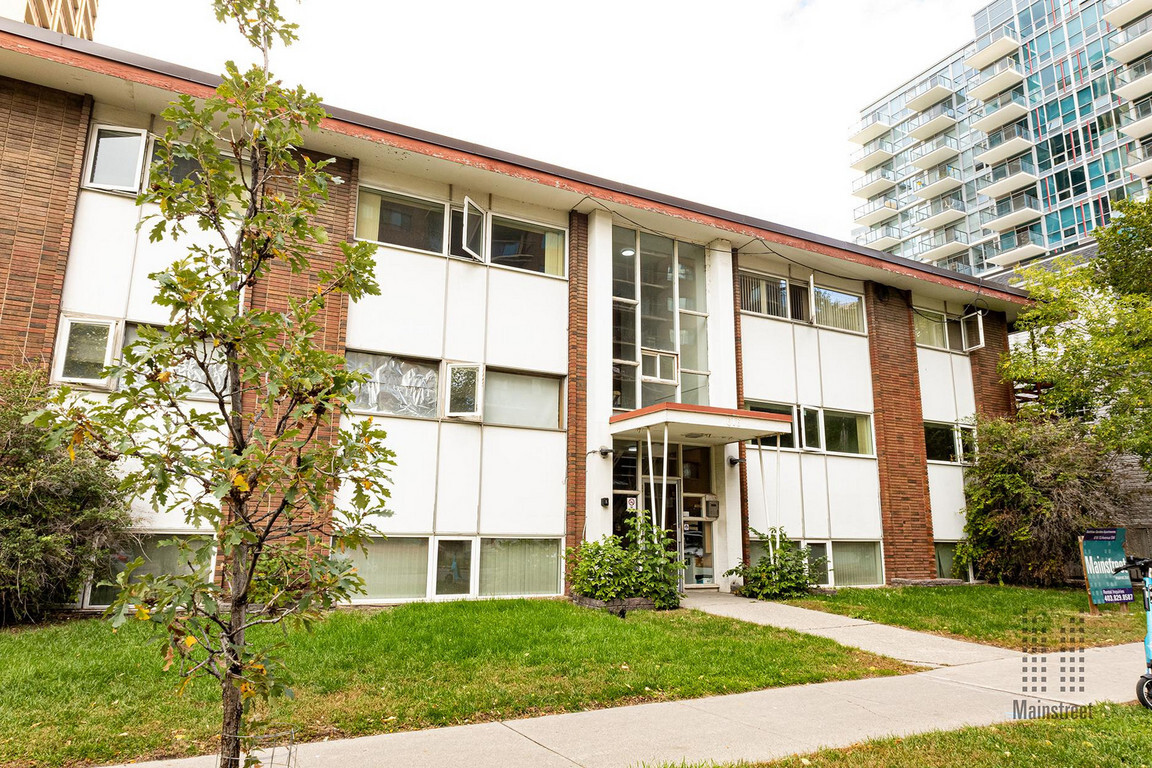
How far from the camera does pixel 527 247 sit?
13805 millimetres

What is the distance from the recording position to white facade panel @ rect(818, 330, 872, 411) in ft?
54.6

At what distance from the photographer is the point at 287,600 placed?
346 centimetres

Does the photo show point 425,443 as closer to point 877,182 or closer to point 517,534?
point 517,534

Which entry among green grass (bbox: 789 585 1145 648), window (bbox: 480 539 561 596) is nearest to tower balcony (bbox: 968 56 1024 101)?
green grass (bbox: 789 585 1145 648)

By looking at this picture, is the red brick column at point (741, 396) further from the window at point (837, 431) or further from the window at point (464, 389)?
the window at point (464, 389)

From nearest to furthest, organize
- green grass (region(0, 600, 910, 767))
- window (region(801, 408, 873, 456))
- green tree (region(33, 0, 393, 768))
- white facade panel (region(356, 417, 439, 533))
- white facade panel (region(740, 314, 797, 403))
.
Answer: green tree (region(33, 0, 393, 768)) < green grass (region(0, 600, 910, 767)) < white facade panel (region(356, 417, 439, 533)) < white facade panel (region(740, 314, 797, 403)) < window (region(801, 408, 873, 456))

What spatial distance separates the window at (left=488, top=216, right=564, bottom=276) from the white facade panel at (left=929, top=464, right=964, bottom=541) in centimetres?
1045

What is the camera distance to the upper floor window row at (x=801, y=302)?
1622cm

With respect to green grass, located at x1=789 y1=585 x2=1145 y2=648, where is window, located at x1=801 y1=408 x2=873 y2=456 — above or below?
above

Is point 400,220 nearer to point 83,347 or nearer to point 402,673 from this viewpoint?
point 83,347

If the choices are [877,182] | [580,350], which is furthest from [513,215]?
[877,182]

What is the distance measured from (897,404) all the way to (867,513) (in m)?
2.80

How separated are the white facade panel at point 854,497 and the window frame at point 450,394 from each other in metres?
8.15

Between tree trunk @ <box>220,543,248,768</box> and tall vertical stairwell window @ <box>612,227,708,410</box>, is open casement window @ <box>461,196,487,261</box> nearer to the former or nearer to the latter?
tall vertical stairwell window @ <box>612,227,708,410</box>
